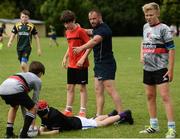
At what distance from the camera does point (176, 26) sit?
88.1 metres

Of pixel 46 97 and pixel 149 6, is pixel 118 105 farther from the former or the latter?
pixel 46 97

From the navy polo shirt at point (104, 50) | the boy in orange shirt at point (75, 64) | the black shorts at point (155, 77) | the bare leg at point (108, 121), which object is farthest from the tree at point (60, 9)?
the black shorts at point (155, 77)

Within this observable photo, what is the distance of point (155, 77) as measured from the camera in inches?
315

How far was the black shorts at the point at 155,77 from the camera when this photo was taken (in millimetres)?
7930

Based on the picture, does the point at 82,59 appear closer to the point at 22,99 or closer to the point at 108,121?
the point at 108,121

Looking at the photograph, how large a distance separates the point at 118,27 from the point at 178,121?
80.7 metres

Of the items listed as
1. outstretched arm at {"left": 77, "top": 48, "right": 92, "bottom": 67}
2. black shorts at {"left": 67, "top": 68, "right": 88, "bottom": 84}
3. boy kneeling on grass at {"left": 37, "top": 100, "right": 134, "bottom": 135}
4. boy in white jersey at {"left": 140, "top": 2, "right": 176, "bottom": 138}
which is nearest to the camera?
boy in white jersey at {"left": 140, "top": 2, "right": 176, "bottom": 138}

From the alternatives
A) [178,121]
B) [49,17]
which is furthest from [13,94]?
[49,17]

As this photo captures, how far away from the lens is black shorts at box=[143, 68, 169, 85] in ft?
26.0

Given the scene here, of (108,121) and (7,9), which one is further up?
(7,9)

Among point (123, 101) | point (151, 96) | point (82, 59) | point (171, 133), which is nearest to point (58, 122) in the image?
point (82, 59)

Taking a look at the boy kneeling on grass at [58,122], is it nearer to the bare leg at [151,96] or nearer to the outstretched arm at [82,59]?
the bare leg at [151,96]

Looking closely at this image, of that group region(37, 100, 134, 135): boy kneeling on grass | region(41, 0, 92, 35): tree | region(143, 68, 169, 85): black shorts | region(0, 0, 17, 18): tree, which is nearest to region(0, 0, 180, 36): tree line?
region(41, 0, 92, 35): tree

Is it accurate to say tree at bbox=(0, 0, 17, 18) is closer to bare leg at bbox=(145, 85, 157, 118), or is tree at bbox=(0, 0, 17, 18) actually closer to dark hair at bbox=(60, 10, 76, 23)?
dark hair at bbox=(60, 10, 76, 23)
